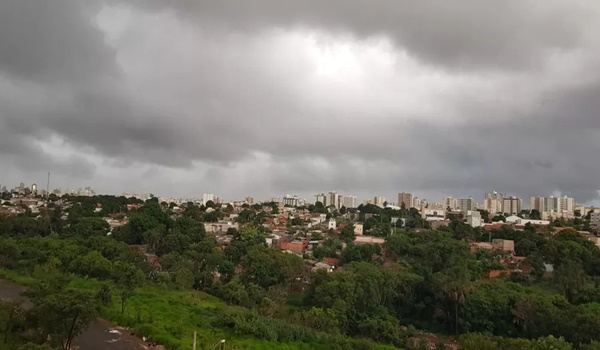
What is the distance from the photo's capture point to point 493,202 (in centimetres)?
12912

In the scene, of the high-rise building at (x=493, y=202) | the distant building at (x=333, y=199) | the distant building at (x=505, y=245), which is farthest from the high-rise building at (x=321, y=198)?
the distant building at (x=505, y=245)

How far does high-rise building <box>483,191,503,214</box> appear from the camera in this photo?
12728 cm

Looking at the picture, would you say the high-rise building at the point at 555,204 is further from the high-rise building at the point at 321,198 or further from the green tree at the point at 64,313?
the green tree at the point at 64,313

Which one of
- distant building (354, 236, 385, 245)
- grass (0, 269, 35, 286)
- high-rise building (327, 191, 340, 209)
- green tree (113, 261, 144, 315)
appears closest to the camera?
green tree (113, 261, 144, 315)

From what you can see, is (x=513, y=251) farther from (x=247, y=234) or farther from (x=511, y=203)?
(x=511, y=203)

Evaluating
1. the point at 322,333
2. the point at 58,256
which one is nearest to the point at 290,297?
the point at 322,333

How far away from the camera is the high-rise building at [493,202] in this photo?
127 meters

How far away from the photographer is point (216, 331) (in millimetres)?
23484

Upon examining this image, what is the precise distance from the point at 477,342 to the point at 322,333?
7.91 metres

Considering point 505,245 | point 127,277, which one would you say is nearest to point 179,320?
point 127,277

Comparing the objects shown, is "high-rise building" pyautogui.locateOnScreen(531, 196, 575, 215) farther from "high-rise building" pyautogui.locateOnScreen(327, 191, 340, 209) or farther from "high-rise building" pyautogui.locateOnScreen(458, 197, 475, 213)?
"high-rise building" pyautogui.locateOnScreen(327, 191, 340, 209)

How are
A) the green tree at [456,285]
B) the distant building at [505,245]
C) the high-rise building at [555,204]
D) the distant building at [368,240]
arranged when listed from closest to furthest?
1. the green tree at [456,285]
2. the distant building at [505,245]
3. the distant building at [368,240]
4. the high-rise building at [555,204]

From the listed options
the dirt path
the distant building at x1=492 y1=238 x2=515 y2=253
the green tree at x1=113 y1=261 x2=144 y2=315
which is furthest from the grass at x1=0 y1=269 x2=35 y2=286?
the distant building at x1=492 y1=238 x2=515 y2=253

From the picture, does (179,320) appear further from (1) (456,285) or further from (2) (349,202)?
(2) (349,202)
